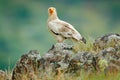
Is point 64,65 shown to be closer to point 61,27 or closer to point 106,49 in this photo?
point 106,49

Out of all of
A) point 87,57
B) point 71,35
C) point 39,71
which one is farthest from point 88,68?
point 71,35

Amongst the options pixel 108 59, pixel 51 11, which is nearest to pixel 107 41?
pixel 108 59

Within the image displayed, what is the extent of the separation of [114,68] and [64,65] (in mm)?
1636

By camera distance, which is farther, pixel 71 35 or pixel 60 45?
pixel 71 35

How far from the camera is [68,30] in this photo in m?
20.4

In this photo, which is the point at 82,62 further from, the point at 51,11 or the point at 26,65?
the point at 51,11

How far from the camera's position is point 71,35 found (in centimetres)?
2016

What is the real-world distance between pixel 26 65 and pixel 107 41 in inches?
83.6

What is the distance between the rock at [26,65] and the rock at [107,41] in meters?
1.52

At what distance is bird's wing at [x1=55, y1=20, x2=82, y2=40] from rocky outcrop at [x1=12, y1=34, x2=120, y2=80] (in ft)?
7.27

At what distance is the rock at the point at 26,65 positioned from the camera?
1698cm

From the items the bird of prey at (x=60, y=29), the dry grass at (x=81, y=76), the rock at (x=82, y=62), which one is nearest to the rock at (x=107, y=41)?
the rock at (x=82, y=62)

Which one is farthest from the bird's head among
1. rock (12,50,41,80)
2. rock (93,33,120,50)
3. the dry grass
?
the dry grass

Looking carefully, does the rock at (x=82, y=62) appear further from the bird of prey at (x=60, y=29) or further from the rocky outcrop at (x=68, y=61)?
the bird of prey at (x=60, y=29)
